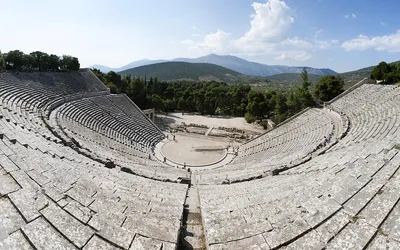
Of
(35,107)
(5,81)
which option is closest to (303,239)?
(35,107)

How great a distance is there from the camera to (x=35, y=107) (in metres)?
21.3

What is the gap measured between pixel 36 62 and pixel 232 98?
3365 centimetres

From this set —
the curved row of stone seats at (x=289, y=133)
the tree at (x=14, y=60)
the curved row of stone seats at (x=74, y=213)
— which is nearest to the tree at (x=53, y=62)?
the tree at (x=14, y=60)

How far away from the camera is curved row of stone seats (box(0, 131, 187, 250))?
12.9 ft

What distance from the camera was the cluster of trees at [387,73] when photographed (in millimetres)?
30398

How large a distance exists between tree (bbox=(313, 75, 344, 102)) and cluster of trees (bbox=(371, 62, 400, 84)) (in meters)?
5.49

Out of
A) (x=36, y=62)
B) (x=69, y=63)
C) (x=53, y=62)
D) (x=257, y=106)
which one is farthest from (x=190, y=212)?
(x=69, y=63)

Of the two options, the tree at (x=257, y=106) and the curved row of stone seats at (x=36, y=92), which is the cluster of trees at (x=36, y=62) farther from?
the tree at (x=257, y=106)

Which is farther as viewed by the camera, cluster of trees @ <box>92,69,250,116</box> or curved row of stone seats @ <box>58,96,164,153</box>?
cluster of trees @ <box>92,69,250,116</box>

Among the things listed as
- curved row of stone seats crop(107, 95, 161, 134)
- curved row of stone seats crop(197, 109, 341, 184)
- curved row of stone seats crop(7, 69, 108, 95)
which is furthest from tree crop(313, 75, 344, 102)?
curved row of stone seats crop(7, 69, 108, 95)

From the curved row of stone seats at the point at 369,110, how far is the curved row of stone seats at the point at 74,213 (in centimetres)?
1301

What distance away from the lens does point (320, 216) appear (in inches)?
193

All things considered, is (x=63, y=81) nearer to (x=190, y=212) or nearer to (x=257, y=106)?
(x=257, y=106)

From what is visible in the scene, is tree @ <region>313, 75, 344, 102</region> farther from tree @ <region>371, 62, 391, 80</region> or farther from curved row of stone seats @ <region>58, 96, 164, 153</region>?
curved row of stone seats @ <region>58, 96, 164, 153</region>
